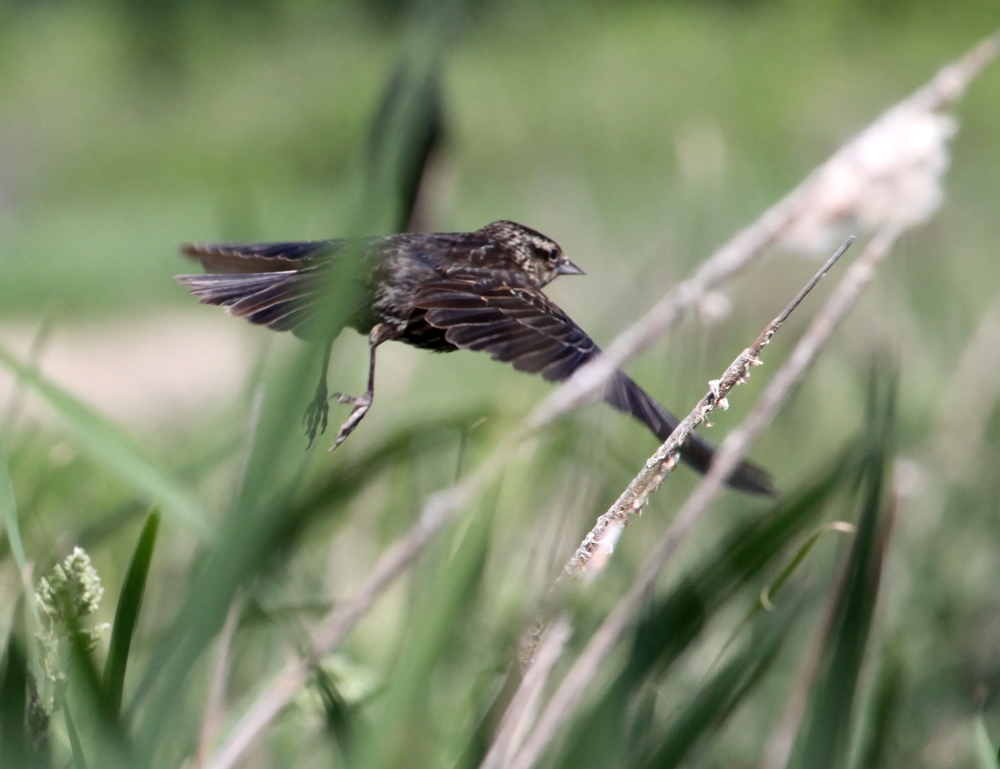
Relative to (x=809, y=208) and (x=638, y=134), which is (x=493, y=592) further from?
(x=638, y=134)

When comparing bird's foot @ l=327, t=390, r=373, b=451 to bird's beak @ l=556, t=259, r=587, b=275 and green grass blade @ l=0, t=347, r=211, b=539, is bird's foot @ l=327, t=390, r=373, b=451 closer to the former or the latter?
green grass blade @ l=0, t=347, r=211, b=539

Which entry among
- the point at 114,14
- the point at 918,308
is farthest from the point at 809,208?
the point at 114,14

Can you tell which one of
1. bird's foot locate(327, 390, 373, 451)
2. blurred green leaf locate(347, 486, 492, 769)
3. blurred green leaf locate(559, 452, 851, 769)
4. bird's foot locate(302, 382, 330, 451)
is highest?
bird's foot locate(302, 382, 330, 451)

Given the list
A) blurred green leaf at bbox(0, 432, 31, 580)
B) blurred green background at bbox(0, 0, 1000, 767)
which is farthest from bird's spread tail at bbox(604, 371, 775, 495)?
blurred green leaf at bbox(0, 432, 31, 580)

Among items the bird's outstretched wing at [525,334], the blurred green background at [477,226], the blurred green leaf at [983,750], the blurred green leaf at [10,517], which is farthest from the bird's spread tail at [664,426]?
the blurred green leaf at [10,517]

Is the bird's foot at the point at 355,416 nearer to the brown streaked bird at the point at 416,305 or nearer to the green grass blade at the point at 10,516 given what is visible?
the brown streaked bird at the point at 416,305
